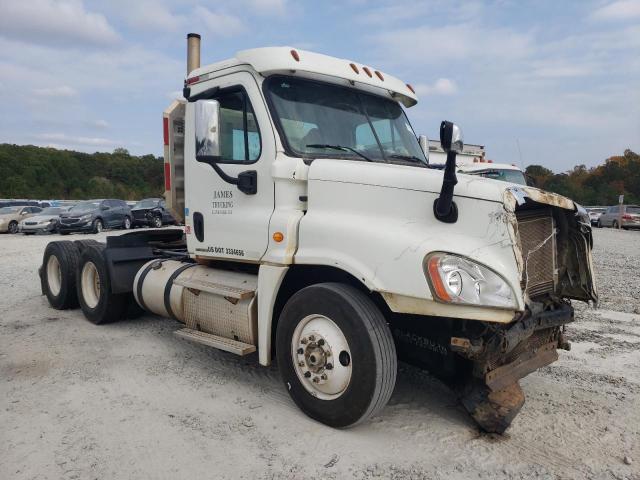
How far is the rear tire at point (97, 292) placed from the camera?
6418 mm

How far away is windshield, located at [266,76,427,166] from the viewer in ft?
14.3

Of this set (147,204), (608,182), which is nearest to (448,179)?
(147,204)

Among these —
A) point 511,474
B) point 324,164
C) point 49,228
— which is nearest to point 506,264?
point 511,474

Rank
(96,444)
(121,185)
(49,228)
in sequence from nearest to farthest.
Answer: (96,444) < (49,228) < (121,185)

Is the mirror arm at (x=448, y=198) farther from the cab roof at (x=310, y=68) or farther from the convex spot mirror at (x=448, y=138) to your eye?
the cab roof at (x=310, y=68)

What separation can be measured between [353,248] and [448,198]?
0.74 m

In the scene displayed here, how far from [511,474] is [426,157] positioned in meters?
3.10

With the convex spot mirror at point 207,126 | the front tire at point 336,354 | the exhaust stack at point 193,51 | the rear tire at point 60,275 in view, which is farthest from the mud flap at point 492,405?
the rear tire at point 60,275

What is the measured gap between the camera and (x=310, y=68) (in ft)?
14.6

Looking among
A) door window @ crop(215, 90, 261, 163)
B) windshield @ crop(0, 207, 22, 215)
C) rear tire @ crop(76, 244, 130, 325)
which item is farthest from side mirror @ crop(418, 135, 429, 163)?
windshield @ crop(0, 207, 22, 215)

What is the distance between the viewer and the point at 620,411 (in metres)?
4.10

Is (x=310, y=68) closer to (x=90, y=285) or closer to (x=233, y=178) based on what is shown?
(x=233, y=178)

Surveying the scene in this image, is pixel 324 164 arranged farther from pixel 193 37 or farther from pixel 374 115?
pixel 193 37

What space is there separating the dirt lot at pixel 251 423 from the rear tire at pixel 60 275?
1394 millimetres
